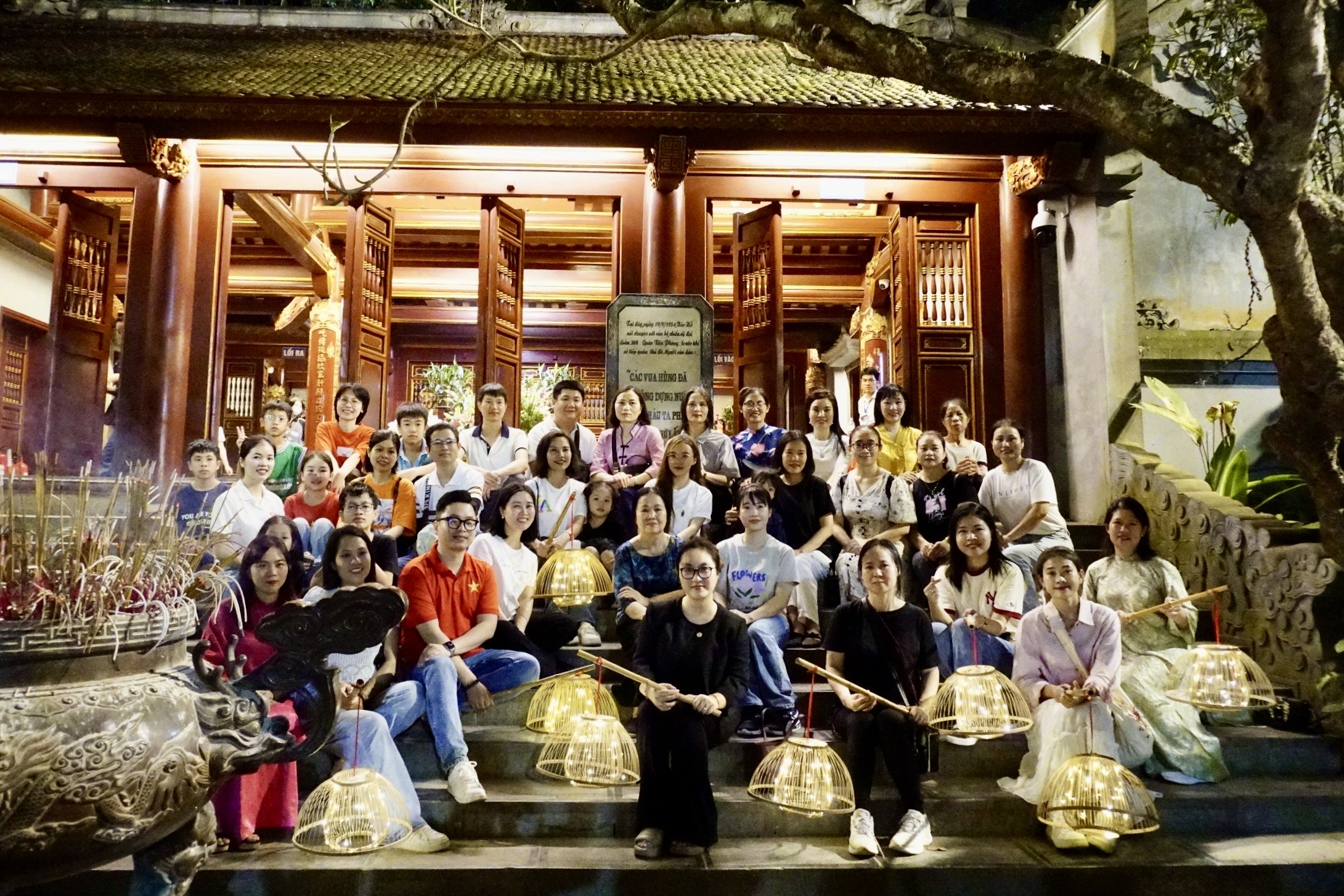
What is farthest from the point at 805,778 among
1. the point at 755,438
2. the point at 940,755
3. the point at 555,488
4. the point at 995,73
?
the point at 755,438

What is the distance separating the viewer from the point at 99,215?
31.3 feet

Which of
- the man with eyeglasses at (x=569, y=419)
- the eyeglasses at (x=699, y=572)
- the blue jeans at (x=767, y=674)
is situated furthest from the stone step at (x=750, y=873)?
the man with eyeglasses at (x=569, y=419)

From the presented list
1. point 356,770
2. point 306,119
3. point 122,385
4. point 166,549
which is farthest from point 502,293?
point 166,549

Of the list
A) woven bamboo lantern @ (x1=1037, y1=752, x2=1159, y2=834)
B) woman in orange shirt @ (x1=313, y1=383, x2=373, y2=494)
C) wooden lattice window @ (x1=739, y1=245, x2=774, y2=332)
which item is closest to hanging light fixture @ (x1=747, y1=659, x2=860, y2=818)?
woven bamboo lantern @ (x1=1037, y1=752, x2=1159, y2=834)

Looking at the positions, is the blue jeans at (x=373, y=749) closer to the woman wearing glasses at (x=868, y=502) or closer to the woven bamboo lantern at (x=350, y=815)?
the woven bamboo lantern at (x=350, y=815)

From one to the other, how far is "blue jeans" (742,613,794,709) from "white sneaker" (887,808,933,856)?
88cm

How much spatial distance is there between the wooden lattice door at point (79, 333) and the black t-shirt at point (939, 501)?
8.78 metres

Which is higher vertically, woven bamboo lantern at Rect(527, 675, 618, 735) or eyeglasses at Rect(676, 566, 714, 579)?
eyeglasses at Rect(676, 566, 714, 579)

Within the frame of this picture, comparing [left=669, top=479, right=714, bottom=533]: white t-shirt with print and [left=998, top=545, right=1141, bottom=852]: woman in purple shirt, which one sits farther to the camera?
[left=669, top=479, right=714, bottom=533]: white t-shirt with print

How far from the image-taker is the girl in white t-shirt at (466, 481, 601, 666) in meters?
5.00

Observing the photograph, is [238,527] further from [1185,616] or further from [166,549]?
[1185,616]

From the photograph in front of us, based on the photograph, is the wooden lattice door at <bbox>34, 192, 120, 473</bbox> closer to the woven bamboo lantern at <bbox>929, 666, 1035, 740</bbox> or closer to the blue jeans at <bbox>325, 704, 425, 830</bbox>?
the blue jeans at <bbox>325, 704, 425, 830</bbox>

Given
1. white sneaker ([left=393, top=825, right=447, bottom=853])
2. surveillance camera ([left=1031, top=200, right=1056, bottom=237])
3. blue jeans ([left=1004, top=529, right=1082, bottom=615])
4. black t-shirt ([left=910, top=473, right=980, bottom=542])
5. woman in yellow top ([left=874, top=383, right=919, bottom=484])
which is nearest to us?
white sneaker ([left=393, top=825, right=447, bottom=853])

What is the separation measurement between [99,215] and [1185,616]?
1103 cm
